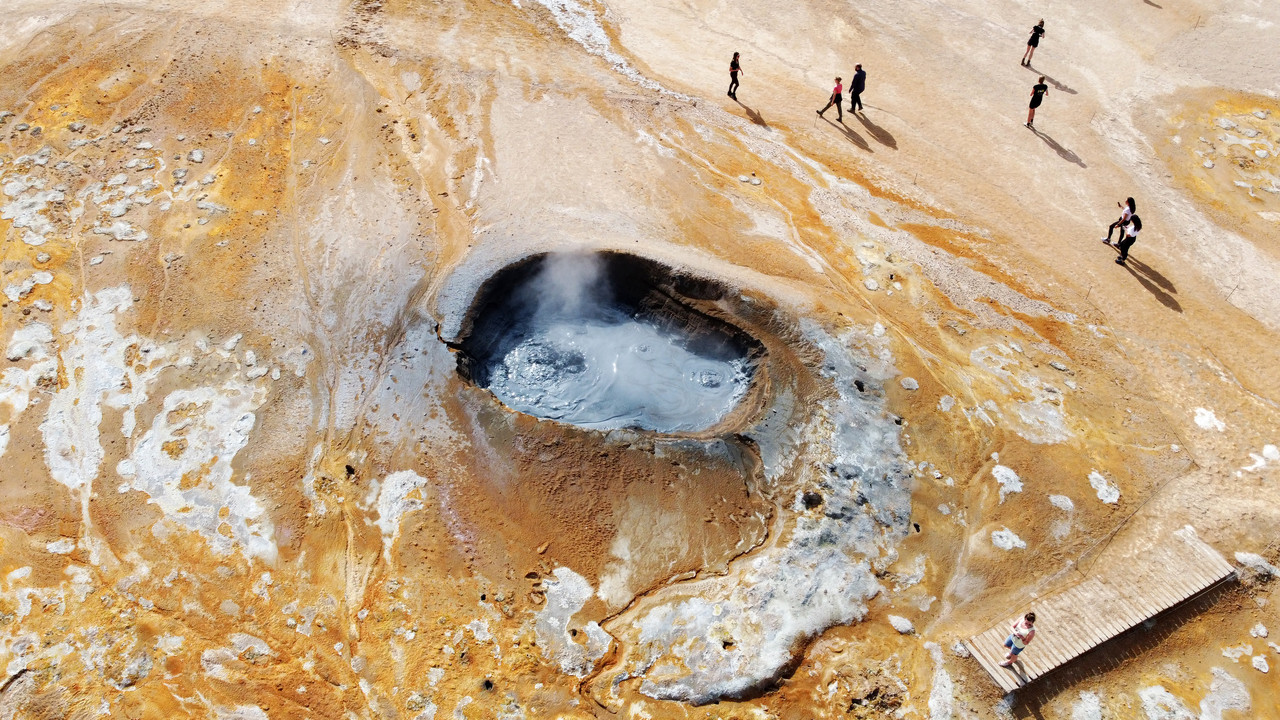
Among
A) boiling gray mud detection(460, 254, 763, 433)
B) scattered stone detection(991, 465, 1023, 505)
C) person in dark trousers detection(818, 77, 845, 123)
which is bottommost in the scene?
boiling gray mud detection(460, 254, 763, 433)

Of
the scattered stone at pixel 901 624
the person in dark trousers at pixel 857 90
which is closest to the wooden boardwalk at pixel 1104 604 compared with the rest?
the scattered stone at pixel 901 624

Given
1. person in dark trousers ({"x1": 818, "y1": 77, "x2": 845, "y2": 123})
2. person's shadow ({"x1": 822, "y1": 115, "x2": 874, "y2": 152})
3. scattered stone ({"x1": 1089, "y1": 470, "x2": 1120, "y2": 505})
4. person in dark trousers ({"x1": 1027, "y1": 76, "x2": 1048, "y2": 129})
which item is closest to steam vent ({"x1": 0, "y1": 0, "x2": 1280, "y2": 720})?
scattered stone ({"x1": 1089, "y1": 470, "x2": 1120, "y2": 505})

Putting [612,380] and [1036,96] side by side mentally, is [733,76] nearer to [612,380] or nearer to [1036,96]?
[1036,96]

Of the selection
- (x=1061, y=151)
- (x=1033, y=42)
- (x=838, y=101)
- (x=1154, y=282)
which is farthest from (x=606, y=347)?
(x=1033, y=42)

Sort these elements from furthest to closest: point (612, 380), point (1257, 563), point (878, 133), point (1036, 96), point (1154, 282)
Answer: point (878, 133), point (1036, 96), point (1154, 282), point (612, 380), point (1257, 563)

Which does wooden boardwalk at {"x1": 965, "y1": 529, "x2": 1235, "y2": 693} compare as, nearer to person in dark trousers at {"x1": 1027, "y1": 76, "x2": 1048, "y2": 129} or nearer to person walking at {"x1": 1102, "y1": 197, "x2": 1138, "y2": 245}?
person walking at {"x1": 1102, "y1": 197, "x2": 1138, "y2": 245}

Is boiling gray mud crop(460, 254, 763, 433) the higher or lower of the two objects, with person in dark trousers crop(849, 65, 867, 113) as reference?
lower

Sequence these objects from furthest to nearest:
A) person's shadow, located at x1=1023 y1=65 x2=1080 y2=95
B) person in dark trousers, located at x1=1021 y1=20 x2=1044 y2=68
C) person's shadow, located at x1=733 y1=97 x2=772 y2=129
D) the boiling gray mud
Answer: person in dark trousers, located at x1=1021 y1=20 x2=1044 y2=68 → person's shadow, located at x1=1023 y1=65 x2=1080 y2=95 → person's shadow, located at x1=733 y1=97 x2=772 y2=129 → the boiling gray mud

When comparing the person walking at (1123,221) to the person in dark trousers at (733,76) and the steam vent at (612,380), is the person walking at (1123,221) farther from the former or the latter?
the person in dark trousers at (733,76)
